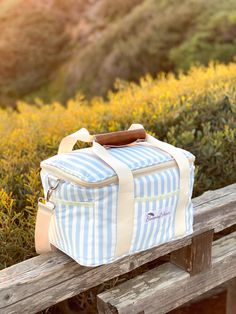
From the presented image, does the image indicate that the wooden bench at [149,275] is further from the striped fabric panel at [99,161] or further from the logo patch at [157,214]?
the striped fabric panel at [99,161]

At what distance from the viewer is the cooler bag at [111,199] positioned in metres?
1.85

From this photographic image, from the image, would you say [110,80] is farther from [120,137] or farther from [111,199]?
[111,199]

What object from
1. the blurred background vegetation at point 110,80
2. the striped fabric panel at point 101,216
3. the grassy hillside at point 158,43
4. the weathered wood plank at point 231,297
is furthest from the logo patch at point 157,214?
the grassy hillside at point 158,43

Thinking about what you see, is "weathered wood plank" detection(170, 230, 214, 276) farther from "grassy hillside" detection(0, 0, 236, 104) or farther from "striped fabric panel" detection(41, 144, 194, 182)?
"grassy hillside" detection(0, 0, 236, 104)

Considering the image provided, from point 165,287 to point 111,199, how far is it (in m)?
0.62

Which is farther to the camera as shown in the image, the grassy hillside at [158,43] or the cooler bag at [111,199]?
the grassy hillside at [158,43]

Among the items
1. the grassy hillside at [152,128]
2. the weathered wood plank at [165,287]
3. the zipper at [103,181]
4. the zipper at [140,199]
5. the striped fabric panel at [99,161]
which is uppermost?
the striped fabric panel at [99,161]

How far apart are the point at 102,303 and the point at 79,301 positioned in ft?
2.35

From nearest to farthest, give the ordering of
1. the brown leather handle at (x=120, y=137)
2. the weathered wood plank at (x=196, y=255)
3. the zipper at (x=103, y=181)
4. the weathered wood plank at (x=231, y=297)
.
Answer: the zipper at (x=103, y=181), the brown leather handle at (x=120, y=137), the weathered wood plank at (x=196, y=255), the weathered wood plank at (x=231, y=297)

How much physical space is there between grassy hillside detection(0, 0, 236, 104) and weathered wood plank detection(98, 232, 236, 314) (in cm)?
894

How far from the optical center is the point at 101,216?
6.09 feet

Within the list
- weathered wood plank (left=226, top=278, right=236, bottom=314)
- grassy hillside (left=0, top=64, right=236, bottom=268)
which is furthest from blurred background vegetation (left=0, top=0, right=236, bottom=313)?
weathered wood plank (left=226, top=278, right=236, bottom=314)

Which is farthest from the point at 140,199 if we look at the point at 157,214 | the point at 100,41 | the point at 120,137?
the point at 100,41

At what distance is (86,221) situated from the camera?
1855 millimetres
